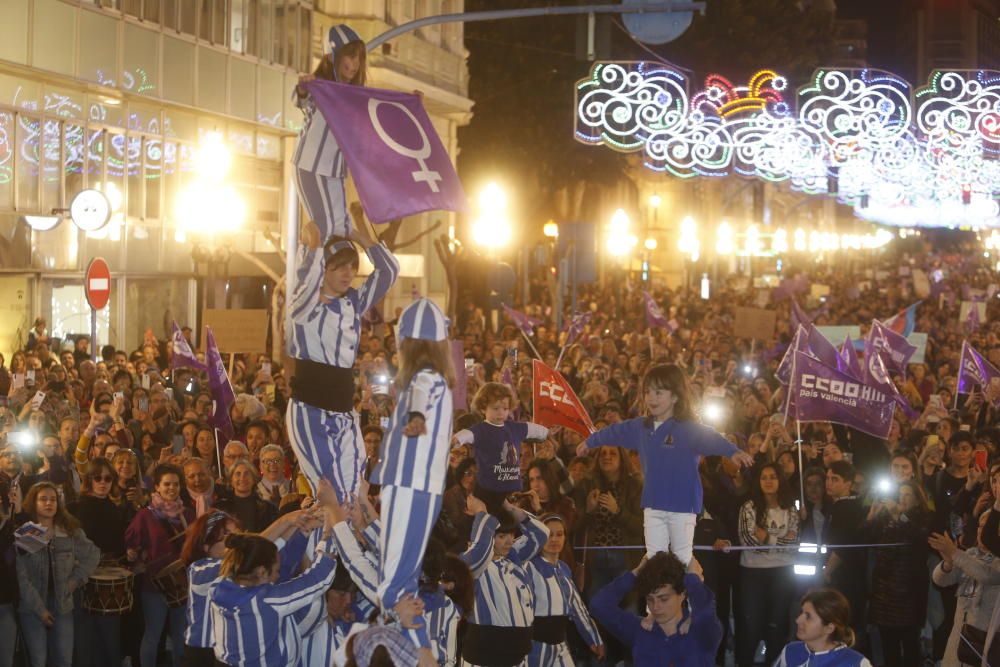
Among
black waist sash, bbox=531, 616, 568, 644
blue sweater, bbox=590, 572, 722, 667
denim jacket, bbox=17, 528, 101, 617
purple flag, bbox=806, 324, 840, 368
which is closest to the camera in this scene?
blue sweater, bbox=590, 572, 722, 667

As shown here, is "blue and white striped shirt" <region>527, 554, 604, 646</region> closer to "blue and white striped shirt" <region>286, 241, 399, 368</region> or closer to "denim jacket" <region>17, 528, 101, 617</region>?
"blue and white striped shirt" <region>286, 241, 399, 368</region>

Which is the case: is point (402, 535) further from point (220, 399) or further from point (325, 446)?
point (220, 399)

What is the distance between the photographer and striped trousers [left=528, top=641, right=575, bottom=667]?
9469 mm

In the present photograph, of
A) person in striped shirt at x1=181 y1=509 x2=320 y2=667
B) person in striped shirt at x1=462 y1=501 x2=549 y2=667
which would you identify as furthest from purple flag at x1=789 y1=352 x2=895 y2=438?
person in striped shirt at x1=181 y1=509 x2=320 y2=667

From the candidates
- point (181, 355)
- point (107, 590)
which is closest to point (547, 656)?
point (107, 590)

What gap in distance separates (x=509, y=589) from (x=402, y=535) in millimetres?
2326

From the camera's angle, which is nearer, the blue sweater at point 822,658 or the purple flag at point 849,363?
the blue sweater at point 822,658

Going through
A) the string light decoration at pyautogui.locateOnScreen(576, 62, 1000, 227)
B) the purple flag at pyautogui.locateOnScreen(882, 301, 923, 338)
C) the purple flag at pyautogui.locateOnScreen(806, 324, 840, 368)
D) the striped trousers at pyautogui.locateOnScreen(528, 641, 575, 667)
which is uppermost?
the string light decoration at pyautogui.locateOnScreen(576, 62, 1000, 227)

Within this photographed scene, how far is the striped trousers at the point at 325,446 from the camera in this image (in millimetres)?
7836

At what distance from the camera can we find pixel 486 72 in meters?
45.4

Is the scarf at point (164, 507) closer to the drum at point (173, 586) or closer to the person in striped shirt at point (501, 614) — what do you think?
the drum at point (173, 586)

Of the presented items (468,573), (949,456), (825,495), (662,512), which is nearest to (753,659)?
(825,495)

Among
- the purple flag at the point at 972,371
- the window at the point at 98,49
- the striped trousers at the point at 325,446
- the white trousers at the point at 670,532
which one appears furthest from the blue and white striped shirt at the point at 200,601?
the window at the point at 98,49

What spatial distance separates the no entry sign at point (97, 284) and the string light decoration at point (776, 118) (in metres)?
8.77
